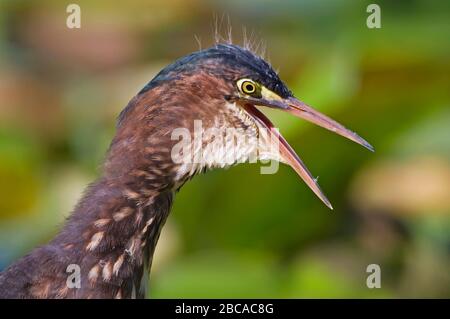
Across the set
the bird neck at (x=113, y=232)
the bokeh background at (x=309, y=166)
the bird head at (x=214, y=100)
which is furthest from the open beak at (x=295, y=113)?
the bokeh background at (x=309, y=166)

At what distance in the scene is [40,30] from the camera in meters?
7.74

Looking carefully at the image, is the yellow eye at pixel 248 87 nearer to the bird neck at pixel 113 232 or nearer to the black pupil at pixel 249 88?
the black pupil at pixel 249 88

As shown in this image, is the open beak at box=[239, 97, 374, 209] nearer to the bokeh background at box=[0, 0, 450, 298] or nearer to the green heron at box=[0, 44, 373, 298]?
the green heron at box=[0, 44, 373, 298]

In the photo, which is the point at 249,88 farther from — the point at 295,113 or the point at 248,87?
the point at 295,113

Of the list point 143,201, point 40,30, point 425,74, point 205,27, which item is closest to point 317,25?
point 205,27

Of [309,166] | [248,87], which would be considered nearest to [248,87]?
[248,87]

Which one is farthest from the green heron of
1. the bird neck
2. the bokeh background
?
the bokeh background

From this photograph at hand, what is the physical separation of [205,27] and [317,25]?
42.0 inches

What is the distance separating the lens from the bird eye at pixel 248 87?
311 cm

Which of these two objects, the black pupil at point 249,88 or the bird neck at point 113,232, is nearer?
the bird neck at point 113,232

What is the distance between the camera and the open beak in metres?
3.17

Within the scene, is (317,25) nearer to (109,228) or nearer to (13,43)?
(13,43)

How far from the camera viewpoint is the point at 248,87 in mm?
3125

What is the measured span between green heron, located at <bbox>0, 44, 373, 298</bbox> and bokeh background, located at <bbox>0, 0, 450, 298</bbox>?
0.91m
